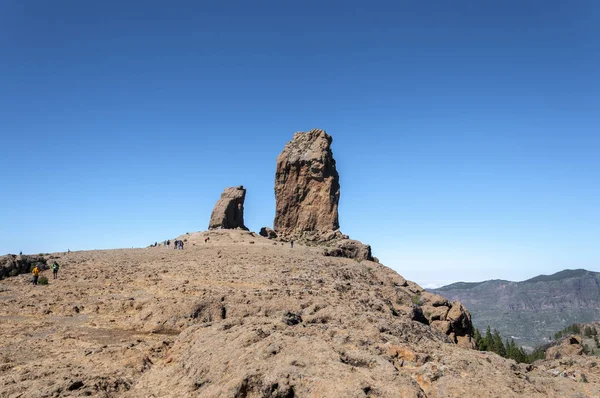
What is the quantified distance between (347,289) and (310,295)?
4.51 m

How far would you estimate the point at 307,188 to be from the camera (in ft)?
204

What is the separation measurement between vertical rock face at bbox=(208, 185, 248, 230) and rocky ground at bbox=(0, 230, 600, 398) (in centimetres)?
4074

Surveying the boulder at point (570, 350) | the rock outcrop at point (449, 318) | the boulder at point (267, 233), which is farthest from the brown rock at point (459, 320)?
the boulder at point (267, 233)

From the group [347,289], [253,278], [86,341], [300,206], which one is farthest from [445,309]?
[300,206]

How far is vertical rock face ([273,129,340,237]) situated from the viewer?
198ft

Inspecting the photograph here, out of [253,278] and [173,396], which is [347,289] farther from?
[173,396]

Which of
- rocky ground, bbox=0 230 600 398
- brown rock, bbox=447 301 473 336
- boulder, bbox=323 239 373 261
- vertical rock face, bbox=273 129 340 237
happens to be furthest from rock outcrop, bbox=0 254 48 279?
vertical rock face, bbox=273 129 340 237

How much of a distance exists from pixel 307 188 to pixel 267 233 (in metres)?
8.89

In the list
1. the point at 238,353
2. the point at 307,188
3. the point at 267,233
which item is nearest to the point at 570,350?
the point at 307,188

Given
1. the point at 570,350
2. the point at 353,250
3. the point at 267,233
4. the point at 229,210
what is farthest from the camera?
the point at 229,210

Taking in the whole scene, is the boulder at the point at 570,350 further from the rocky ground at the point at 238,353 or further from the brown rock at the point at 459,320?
the rocky ground at the point at 238,353

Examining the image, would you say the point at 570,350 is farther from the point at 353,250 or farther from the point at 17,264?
the point at 17,264

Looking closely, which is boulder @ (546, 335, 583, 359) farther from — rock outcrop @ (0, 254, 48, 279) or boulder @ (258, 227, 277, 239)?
rock outcrop @ (0, 254, 48, 279)

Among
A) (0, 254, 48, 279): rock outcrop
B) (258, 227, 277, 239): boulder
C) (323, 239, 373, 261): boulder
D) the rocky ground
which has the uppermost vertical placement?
(258, 227, 277, 239): boulder
